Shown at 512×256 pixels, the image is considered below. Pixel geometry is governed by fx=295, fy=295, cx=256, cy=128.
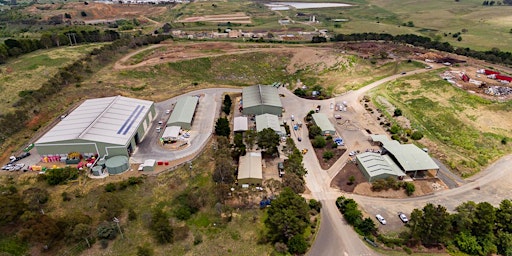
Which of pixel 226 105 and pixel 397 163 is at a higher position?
pixel 226 105

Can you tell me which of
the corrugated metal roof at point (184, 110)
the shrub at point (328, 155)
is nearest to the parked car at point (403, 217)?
the shrub at point (328, 155)

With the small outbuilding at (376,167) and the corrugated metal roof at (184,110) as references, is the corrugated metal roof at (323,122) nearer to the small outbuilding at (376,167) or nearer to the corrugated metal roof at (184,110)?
the small outbuilding at (376,167)

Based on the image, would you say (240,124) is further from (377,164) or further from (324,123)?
(377,164)

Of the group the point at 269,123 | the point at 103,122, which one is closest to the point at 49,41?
the point at 103,122

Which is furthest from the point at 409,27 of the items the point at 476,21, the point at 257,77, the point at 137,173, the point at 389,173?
the point at 137,173

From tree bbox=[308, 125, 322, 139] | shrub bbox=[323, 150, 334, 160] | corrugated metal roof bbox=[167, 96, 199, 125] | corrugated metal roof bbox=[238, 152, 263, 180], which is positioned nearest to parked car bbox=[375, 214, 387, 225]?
shrub bbox=[323, 150, 334, 160]

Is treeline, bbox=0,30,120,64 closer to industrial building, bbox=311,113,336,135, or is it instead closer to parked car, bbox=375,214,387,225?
industrial building, bbox=311,113,336,135
